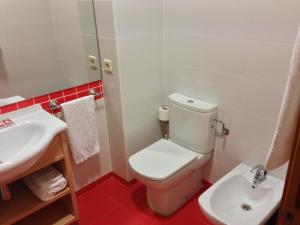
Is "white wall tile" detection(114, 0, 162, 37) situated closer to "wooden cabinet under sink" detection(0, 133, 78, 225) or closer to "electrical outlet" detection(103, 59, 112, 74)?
"electrical outlet" detection(103, 59, 112, 74)

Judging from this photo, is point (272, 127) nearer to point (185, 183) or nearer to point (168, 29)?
point (185, 183)

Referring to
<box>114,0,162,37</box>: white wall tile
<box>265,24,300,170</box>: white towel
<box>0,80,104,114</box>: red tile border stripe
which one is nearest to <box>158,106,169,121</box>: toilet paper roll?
<box>0,80,104,114</box>: red tile border stripe

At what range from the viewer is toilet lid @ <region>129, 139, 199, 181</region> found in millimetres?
1796

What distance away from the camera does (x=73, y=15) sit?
1.92 metres

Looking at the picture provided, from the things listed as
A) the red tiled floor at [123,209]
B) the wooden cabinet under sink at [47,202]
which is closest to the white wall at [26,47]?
the wooden cabinet under sink at [47,202]

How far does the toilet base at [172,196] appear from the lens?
76.6 inches

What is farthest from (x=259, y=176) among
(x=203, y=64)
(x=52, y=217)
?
(x=52, y=217)

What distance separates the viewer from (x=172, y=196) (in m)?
1.98

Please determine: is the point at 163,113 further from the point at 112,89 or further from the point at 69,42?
the point at 69,42

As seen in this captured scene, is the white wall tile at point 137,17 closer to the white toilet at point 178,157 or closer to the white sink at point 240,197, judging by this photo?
the white toilet at point 178,157

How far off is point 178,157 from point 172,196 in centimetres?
29

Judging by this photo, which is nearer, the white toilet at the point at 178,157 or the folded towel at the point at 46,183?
the folded towel at the point at 46,183

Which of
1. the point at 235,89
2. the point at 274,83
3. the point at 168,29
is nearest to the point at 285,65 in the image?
the point at 274,83

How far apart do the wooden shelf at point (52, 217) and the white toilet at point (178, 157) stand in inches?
20.5
